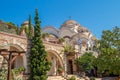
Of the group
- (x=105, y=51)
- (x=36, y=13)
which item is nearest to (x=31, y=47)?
(x=36, y=13)

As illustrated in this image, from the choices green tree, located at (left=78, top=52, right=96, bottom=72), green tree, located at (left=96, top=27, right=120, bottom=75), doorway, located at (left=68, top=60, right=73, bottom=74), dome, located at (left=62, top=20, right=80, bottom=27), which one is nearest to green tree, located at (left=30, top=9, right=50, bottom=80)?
green tree, located at (left=96, top=27, right=120, bottom=75)

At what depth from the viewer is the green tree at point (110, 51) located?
52.4ft

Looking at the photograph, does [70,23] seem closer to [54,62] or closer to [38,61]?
[54,62]

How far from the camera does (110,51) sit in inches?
630

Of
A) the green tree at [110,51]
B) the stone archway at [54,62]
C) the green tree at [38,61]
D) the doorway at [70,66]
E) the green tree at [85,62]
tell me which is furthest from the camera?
the doorway at [70,66]

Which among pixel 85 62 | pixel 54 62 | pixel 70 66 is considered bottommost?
pixel 70 66

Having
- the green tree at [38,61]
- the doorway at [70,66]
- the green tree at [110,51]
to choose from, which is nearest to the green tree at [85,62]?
the doorway at [70,66]

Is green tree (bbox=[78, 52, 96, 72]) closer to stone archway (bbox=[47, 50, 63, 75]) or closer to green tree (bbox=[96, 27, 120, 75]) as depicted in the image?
stone archway (bbox=[47, 50, 63, 75])

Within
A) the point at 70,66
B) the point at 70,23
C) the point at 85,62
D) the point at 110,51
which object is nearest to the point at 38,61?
the point at 110,51

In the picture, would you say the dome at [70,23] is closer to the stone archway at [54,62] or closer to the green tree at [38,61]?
the stone archway at [54,62]

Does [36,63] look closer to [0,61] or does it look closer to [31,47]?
[31,47]

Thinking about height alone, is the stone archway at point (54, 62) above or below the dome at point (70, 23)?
below

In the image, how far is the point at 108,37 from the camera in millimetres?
16797

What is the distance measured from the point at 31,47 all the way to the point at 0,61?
165 inches
